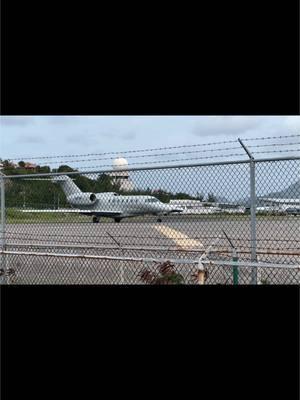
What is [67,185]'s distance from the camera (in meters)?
7.41

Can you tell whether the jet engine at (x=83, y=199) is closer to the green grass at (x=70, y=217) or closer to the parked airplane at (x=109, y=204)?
the parked airplane at (x=109, y=204)

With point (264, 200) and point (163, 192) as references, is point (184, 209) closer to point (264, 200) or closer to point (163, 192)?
point (163, 192)

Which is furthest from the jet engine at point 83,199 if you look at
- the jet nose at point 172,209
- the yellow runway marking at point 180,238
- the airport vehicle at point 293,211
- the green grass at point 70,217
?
the airport vehicle at point 293,211

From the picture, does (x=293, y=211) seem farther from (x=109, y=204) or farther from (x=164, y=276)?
(x=109, y=204)

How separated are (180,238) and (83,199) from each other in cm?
140

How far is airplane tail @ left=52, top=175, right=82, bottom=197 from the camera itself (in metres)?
7.30

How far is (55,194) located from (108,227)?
0.98m

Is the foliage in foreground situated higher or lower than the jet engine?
lower

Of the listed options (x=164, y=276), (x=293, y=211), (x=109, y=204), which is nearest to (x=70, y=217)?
(x=109, y=204)

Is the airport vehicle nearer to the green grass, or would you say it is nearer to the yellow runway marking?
the green grass

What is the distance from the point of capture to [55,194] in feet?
25.1

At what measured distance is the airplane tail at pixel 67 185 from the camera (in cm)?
730

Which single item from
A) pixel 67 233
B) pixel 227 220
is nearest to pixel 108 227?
pixel 67 233

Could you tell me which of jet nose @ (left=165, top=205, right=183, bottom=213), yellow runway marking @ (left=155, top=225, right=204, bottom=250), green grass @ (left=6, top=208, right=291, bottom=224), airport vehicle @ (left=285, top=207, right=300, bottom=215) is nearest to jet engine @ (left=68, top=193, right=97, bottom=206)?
green grass @ (left=6, top=208, right=291, bottom=224)
